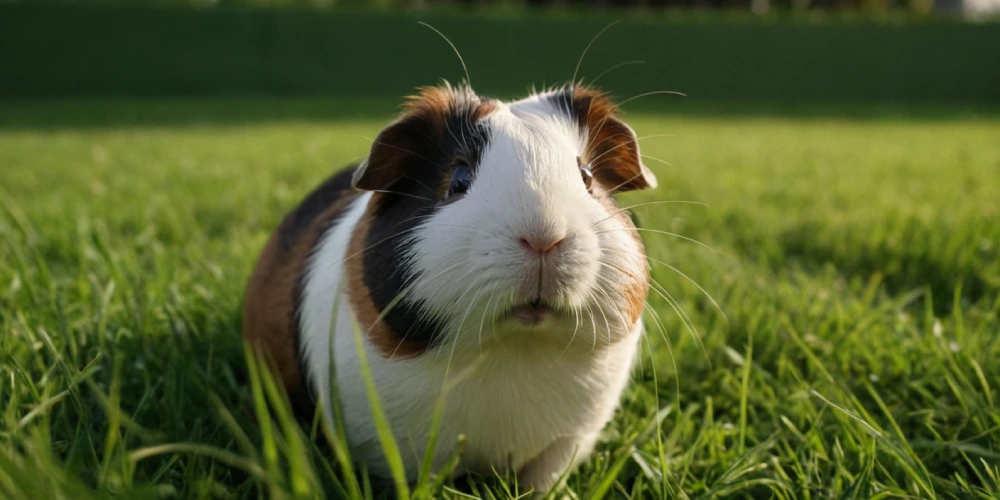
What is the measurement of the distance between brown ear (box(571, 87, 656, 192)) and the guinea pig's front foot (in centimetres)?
73

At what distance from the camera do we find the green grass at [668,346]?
70.9 inches

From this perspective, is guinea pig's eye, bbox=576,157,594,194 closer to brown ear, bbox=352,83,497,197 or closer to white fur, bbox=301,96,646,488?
white fur, bbox=301,96,646,488

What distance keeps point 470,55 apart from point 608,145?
21.5 meters

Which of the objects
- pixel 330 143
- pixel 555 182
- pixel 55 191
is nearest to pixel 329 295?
pixel 555 182

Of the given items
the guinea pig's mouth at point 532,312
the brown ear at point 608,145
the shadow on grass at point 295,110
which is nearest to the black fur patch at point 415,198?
the guinea pig's mouth at point 532,312

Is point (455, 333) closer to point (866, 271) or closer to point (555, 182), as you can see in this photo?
point (555, 182)

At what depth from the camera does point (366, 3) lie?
23.6 meters

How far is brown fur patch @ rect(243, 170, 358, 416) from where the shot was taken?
7.86 ft

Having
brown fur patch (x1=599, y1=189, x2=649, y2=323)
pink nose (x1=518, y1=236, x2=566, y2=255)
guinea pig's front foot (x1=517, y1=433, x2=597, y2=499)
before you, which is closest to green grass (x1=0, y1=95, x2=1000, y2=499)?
guinea pig's front foot (x1=517, y1=433, x2=597, y2=499)

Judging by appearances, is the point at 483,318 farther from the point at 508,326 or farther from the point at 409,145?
the point at 409,145

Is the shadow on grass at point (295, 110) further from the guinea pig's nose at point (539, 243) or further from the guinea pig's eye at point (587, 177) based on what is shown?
the guinea pig's nose at point (539, 243)

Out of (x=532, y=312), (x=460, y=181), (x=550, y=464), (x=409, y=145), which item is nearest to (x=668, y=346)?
(x=550, y=464)

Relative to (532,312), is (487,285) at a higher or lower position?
higher

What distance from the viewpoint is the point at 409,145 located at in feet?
6.68
